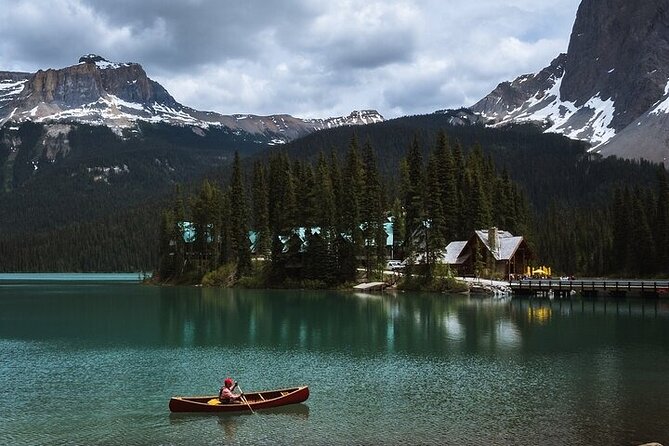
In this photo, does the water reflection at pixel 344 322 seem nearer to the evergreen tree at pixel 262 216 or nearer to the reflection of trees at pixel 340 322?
the reflection of trees at pixel 340 322

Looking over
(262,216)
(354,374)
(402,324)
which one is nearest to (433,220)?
(262,216)

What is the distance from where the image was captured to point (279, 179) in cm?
12875

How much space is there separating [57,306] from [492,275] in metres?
66.7

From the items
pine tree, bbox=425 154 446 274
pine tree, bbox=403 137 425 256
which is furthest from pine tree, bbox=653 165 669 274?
pine tree, bbox=403 137 425 256

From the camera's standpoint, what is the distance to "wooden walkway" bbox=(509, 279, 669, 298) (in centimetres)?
8814

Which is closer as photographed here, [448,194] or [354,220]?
[354,220]

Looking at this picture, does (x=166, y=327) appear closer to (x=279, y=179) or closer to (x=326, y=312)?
(x=326, y=312)

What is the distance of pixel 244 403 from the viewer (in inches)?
1203

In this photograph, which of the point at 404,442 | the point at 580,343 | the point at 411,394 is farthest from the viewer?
the point at 580,343

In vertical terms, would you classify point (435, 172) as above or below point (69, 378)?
above

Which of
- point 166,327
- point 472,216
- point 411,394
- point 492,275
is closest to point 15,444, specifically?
point 411,394

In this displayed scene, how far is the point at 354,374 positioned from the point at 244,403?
9900mm

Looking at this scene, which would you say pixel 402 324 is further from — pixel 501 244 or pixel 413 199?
pixel 501 244

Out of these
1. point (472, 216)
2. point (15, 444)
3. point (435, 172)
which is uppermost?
point (435, 172)
